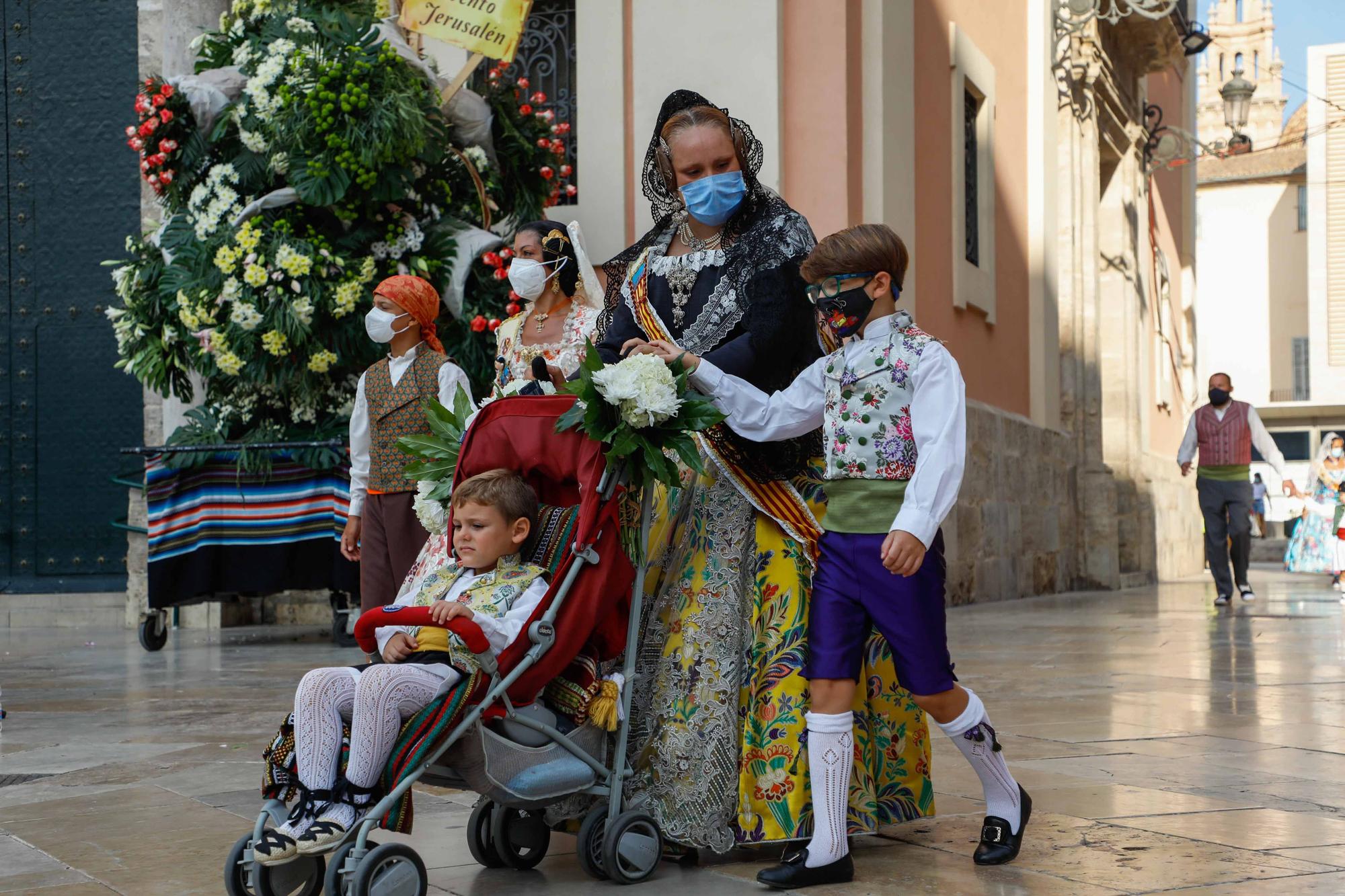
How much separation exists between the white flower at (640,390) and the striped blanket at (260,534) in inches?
252

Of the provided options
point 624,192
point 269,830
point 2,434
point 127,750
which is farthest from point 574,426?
point 2,434

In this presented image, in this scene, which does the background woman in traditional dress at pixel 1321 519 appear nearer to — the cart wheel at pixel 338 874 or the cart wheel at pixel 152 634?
the cart wheel at pixel 152 634

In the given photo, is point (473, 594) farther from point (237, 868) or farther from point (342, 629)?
point (342, 629)

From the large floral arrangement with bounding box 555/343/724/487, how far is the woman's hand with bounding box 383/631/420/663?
0.61 meters

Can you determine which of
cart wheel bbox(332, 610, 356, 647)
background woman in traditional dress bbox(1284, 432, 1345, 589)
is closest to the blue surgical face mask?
cart wheel bbox(332, 610, 356, 647)

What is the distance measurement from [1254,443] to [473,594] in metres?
11.9

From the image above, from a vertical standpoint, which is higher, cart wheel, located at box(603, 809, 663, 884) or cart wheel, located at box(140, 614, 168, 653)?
cart wheel, located at box(603, 809, 663, 884)

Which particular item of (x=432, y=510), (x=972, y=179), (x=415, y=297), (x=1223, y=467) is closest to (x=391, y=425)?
(x=415, y=297)

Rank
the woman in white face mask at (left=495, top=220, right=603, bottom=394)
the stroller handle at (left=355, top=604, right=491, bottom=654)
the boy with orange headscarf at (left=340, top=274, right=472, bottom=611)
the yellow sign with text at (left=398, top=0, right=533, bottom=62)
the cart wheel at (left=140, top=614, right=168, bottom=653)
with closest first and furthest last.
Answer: the stroller handle at (left=355, top=604, right=491, bottom=654)
the woman in white face mask at (left=495, top=220, right=603, bottom=394)
the boy with orange headscarf at (left=340, top=274, right=472, bottom=611)
the yellow sign with text at (left=398, top=0, right=533, bottom=62)
the cart wheel at (left=140, top=614, right=168, bottom=653)

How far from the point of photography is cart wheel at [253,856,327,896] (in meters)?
3.14

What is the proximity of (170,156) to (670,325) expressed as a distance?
22.6 ft

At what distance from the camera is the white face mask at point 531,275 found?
6.04 meters

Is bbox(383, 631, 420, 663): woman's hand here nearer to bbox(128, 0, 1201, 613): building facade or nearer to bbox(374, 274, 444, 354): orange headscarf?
bbox(374, 274, 444, 354): orange headscarf

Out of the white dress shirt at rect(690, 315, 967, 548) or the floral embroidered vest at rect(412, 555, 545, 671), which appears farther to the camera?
the white dress shirt at rect(690, 315, 967, 548)
